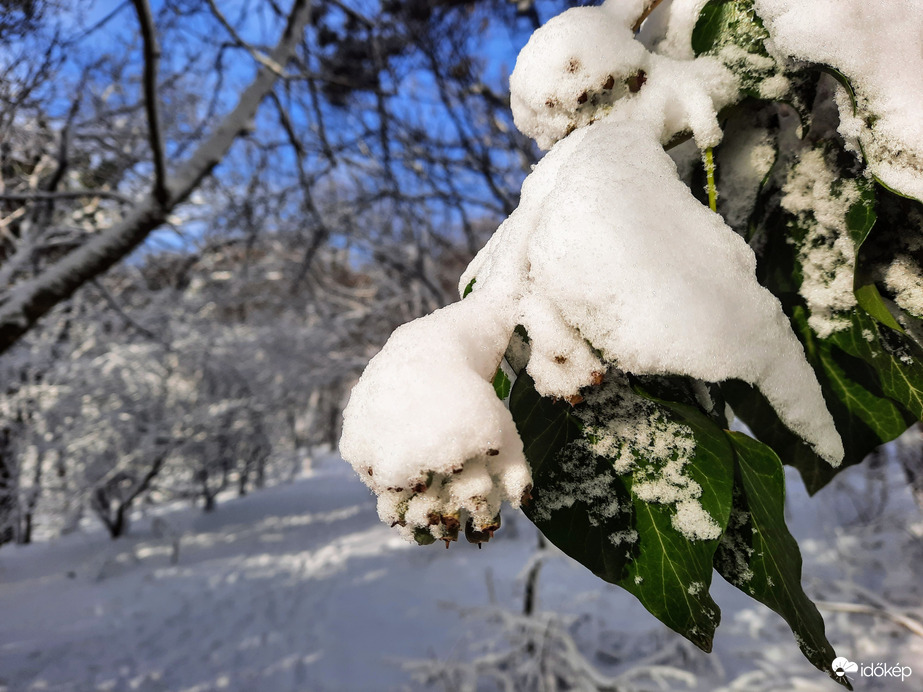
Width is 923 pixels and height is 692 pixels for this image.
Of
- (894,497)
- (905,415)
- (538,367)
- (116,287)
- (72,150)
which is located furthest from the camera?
(116,287)

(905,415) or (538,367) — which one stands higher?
(538,367)

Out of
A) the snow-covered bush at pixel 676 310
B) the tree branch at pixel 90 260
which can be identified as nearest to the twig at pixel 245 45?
the tree branch at pixel 90 260

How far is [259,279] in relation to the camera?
8.21 meters

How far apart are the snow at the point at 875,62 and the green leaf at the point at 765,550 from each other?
0.60ft

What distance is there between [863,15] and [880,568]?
600 centimetres

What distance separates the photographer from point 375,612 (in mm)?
4812

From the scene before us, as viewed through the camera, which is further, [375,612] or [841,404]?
[375,612]

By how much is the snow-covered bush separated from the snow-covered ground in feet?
7.27

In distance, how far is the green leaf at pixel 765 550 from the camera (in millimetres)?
323

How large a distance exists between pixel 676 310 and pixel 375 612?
5.27 m

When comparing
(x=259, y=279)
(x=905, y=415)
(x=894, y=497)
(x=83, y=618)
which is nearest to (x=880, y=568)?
(x=894, y=497)

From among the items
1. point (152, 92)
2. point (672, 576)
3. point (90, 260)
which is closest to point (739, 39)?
point (672, 576)

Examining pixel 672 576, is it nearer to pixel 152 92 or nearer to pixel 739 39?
pixel 739 39

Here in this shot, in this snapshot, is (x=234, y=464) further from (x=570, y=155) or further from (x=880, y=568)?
(x=570, y=155)
